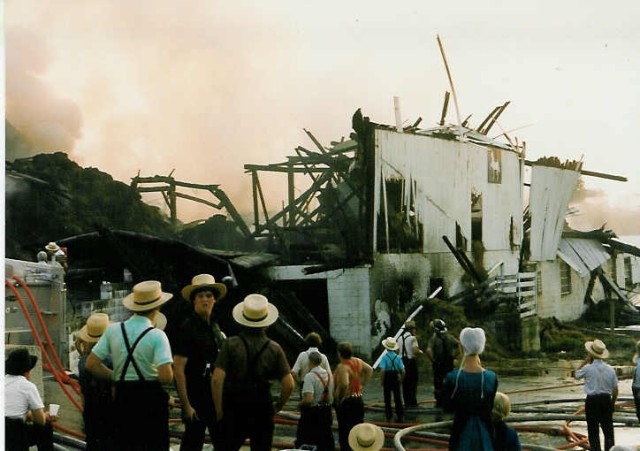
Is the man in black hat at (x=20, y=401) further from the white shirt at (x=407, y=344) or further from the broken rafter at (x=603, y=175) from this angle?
the broken rafter at (x=603, y=175)

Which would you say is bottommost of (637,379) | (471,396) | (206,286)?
(637,379)

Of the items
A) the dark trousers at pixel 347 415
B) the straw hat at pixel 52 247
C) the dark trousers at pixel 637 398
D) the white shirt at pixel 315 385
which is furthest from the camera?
the straw hat at pixel 52 247

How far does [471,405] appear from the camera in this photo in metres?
3.95

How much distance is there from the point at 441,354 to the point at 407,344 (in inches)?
11.1

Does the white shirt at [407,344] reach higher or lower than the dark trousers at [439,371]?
higher

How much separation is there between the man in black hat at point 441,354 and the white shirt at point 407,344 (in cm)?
13

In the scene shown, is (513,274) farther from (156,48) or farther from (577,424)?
(156,48)

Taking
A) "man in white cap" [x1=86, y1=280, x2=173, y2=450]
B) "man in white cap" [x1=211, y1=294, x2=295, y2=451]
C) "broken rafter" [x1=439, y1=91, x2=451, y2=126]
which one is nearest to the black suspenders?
"man in white cap" [x1=86, y1=280, x2=173, y2=450]

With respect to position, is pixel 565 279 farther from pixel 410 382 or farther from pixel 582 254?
pixel 410 382

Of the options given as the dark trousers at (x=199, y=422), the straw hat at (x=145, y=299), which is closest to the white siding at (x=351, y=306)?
the dark trousers at (x=199, y=422)

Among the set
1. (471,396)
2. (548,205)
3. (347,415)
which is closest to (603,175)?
(548,205)

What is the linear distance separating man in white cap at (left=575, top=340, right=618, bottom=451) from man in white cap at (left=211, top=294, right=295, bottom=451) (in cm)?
214

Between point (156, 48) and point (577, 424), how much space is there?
4.18 metres

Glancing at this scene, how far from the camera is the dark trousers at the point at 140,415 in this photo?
13.1 ft
